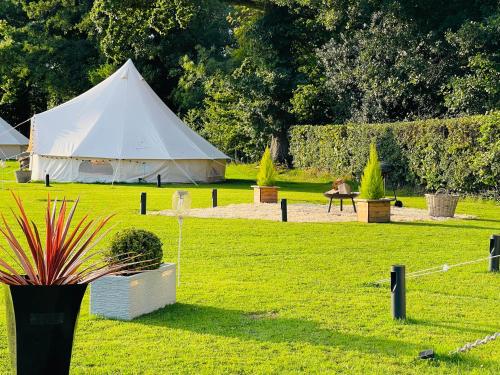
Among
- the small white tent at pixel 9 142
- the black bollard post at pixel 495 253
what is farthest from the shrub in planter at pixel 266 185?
the small white tent at pixel 9 142

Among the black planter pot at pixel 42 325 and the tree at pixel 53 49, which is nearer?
the black planter pot at pixel 42 325

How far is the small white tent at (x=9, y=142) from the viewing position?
49094 mm

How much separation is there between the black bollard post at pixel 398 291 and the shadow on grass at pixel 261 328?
0.77 meters

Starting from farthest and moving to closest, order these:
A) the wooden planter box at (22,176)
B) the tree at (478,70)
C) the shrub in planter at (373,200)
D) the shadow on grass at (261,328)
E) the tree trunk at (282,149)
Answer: the tree trunk at (282,149) < the wooden planter box at (22,176) < the tree at (478,70) < the shrub in planter at (373,200) < the shadow on grass at (261,328)

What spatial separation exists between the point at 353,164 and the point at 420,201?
5.77 metres

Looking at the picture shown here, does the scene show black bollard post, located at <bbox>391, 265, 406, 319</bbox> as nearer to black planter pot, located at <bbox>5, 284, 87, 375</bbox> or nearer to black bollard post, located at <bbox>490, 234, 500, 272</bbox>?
black bollard post, located at <bbox>490, 234, 500, 272</bbox>

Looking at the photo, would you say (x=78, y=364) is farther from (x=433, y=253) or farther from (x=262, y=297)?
(x=433, y=253)

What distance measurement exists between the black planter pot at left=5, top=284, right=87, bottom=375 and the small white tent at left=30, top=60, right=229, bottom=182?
25059 mm

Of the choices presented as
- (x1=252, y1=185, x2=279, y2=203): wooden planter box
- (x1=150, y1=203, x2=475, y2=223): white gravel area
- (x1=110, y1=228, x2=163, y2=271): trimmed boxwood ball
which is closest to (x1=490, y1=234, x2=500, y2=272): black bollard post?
(x1=110, y1=228, x2=163, y2=271): trimmed boxwood ball

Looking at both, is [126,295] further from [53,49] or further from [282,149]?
[53,49]

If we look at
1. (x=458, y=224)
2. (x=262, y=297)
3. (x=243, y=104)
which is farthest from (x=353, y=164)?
(x=262, y=297)

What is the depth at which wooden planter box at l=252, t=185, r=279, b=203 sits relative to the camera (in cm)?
2195

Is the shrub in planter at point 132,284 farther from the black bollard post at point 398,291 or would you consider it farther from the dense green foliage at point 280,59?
the dense green foliage at point 280,59

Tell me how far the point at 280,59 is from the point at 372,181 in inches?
718
